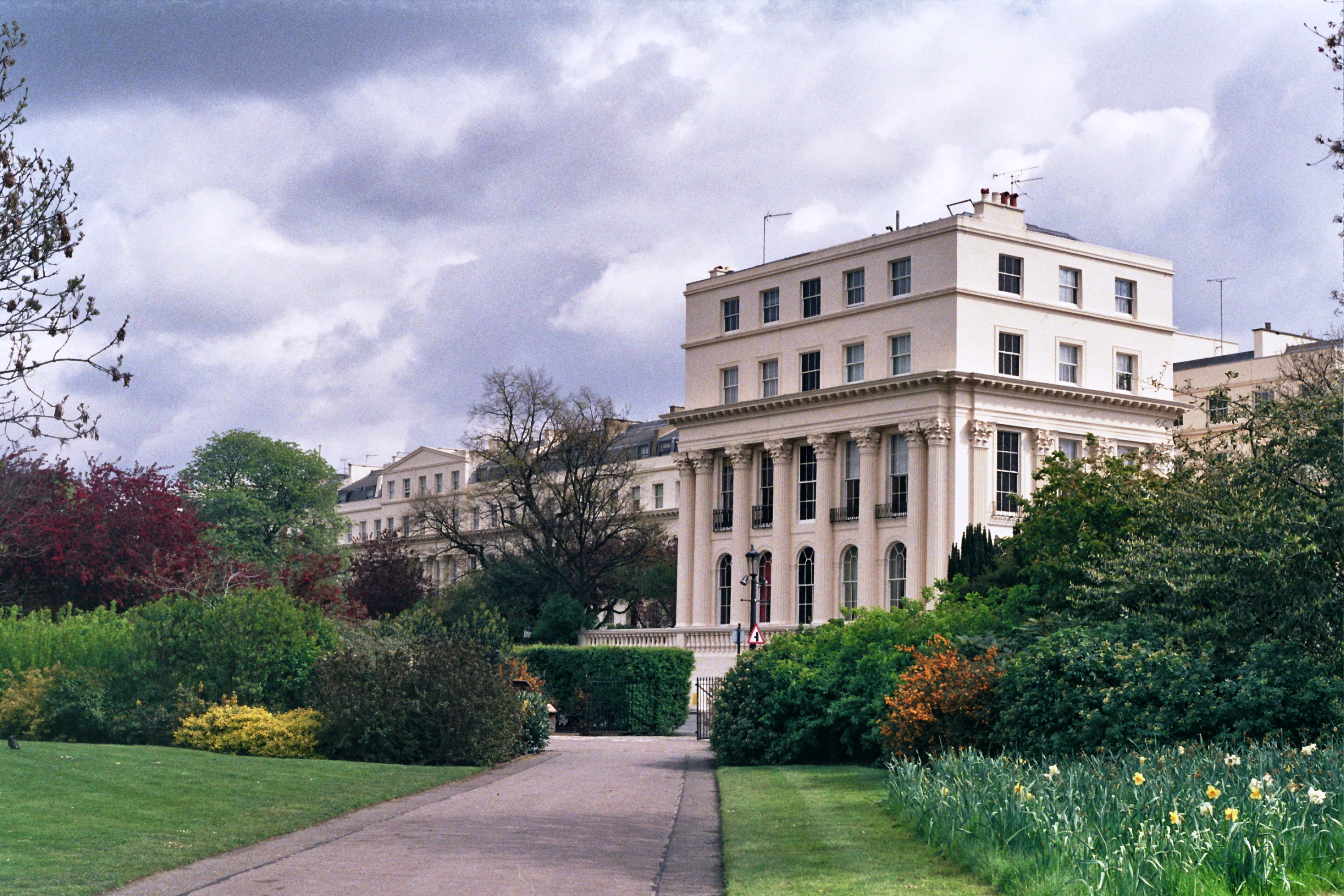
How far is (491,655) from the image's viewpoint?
3309 cm

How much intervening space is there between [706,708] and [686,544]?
15180mm

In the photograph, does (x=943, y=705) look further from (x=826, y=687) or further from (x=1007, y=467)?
(x=1007, y=467)

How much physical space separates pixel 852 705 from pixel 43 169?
706 inches

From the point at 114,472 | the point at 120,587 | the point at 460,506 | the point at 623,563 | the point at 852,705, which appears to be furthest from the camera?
the point at 460,506

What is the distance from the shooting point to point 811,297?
7094 cm

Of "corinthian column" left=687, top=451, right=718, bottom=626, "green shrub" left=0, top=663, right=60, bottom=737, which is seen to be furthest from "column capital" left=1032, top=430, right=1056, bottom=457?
"green shrub" left=0, top=663, right=60, bottom=737

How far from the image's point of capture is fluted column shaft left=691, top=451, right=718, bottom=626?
73250 mm

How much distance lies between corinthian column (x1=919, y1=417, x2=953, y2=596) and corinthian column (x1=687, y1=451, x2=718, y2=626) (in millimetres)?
12972

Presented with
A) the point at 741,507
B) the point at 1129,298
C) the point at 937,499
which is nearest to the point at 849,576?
the point at 937,499

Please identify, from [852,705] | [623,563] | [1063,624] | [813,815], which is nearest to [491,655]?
[852,705]

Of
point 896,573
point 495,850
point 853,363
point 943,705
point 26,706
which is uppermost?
point 853,363

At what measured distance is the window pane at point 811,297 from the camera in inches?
2778

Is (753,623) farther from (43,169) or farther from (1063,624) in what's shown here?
(43,169)

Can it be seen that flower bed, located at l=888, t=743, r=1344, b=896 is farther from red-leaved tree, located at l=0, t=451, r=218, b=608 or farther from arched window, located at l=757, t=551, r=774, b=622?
arched window, located at l=757, t=551, r=774, b=622
